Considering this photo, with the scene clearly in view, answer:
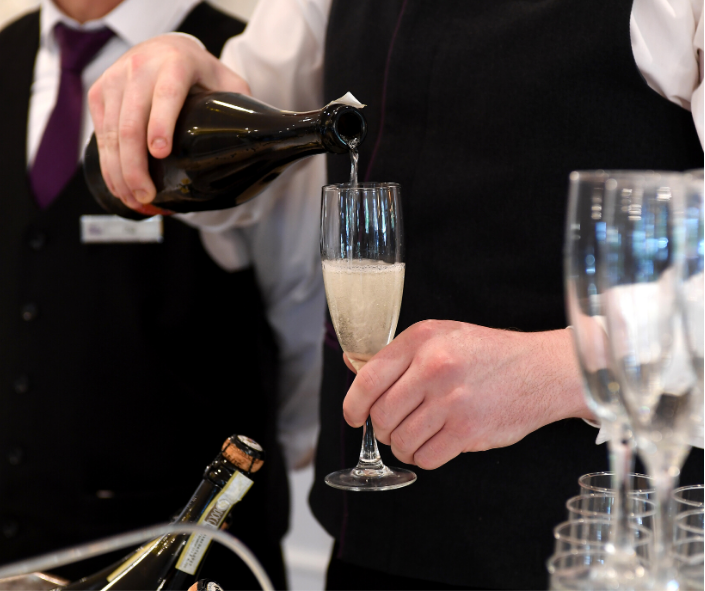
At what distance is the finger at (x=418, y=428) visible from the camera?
2.36 feet

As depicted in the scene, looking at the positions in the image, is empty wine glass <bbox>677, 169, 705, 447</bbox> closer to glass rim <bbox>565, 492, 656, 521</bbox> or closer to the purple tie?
glass rim <bbox>565, 492, 656, 521</bbox>

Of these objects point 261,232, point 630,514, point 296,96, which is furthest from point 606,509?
point 261,232

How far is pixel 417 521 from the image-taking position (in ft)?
3.38

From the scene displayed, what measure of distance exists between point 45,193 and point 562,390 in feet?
3.69

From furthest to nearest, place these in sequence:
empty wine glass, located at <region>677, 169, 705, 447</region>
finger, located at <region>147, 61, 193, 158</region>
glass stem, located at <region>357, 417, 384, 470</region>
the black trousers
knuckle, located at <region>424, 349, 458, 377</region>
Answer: the black trousers → finger, located at <region>147, 61, 193, 158</region> → glass stem, located at <region>357, 417, 384, 470</region> → knuckle, located at <region>424, 349, 458, 377</region> → empty wine glass, located at <region>677, 169, 705, 447</region>

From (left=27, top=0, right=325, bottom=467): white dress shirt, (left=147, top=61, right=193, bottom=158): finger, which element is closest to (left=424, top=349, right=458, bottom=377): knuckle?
(left=147, top=61, right=193, bottom=158): finger

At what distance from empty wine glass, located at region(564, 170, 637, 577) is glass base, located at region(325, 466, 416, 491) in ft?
1.22

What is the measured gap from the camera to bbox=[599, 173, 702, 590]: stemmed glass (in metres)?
0.34

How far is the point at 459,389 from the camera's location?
2.35ft

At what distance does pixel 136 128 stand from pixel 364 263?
14.5 inches

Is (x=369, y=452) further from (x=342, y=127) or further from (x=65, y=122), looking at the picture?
(x=65, y=122)

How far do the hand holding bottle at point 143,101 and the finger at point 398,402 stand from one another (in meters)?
0.43

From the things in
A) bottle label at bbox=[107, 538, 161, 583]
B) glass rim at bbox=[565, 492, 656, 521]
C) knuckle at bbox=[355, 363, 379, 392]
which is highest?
knuckle at bbox=[355, 363, 379, 392]

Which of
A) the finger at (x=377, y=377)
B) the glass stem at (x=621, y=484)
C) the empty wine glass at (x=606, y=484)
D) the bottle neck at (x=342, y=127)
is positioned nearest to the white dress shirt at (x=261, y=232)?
the bottle neck at (x=342, y=127)
